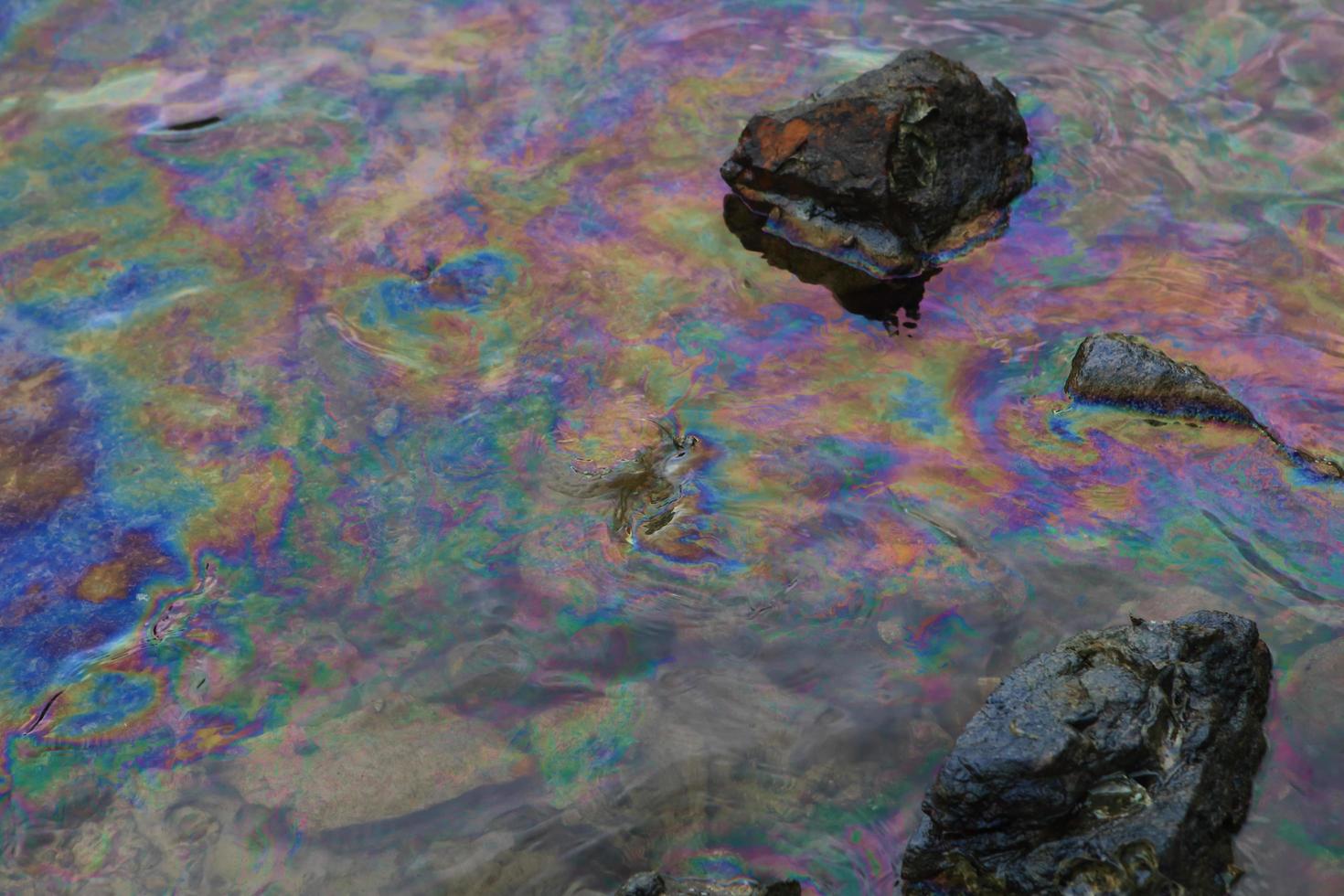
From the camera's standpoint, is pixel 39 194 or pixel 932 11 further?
pixel 932 11

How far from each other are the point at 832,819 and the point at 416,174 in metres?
3.50

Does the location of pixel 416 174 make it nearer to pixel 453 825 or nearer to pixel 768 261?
pixel 768 261

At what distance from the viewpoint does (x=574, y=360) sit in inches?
188

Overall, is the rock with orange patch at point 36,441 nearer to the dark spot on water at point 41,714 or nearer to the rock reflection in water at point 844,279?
the dark spot on water at point 41,714

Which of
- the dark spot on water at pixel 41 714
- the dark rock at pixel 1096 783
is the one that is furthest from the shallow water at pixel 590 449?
the dark rock at pixel 1096 783

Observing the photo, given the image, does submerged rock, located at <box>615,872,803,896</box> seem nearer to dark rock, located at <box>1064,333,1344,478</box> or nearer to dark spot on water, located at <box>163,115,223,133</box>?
dark rock, located at <box>1064,333,1344,478</box>

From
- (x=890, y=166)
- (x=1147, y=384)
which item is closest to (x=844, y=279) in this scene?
(x=890, y=166)

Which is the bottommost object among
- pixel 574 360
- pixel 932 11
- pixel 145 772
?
pixel 145 772

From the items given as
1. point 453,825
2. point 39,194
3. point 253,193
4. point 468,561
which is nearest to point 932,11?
point 253,193

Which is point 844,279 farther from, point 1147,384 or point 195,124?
point 195,124

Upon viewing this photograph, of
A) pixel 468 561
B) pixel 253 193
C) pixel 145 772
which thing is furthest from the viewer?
pixel 253 193

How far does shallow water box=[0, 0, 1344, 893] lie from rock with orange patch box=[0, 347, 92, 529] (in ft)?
0.06

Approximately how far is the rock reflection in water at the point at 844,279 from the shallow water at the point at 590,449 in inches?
2.2

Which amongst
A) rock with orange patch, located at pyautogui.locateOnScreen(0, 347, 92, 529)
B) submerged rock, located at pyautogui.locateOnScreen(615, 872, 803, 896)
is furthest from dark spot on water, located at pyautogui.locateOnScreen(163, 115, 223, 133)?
submerged rock, located at pyautogui.locateOnScreen(615, 872, 803, 896)
